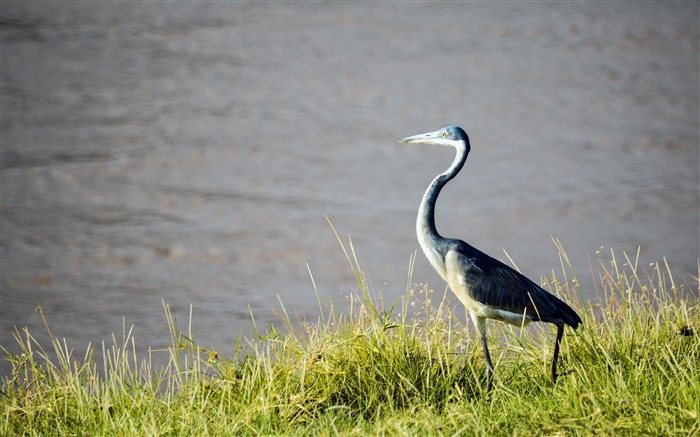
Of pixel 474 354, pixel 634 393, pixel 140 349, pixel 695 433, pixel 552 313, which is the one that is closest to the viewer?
pixel 695 433

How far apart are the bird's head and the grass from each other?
49 centimetres

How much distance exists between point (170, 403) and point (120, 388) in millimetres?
200

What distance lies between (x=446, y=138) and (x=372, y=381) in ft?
2.86

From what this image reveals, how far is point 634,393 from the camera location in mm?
3100

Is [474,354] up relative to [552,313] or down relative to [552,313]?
down

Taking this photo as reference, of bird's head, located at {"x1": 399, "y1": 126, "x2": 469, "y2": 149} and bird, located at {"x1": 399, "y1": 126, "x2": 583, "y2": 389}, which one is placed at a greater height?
bird's head, located at {"x1": 399, "y1": 126, "x2": 469, "y2": 149}

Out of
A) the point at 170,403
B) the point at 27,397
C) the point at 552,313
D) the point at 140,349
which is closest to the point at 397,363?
the point at 552,313

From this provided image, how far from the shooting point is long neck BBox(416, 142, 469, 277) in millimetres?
3316

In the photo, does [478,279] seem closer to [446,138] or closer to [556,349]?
[556,349]

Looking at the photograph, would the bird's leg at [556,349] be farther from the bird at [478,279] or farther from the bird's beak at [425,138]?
the bird's beak at [425,138]

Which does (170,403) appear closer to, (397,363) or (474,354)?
(397,363)

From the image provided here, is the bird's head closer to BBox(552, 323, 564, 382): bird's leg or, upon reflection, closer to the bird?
the bird

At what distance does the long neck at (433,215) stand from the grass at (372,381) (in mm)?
154

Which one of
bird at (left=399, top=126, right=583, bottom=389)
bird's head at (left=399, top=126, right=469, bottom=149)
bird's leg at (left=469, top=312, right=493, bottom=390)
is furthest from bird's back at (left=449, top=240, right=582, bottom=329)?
bird's head at (left=399, top=126, right=469, bottom=149)
